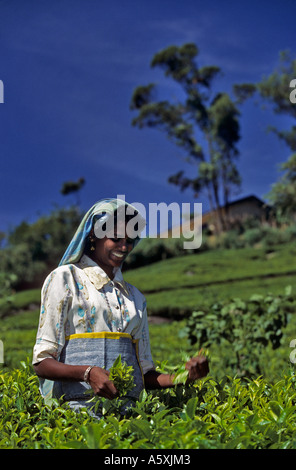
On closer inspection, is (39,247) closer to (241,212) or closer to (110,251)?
(241,212)

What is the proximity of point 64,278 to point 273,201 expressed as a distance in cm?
2132

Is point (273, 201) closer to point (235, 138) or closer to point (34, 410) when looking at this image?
point (235, 138)

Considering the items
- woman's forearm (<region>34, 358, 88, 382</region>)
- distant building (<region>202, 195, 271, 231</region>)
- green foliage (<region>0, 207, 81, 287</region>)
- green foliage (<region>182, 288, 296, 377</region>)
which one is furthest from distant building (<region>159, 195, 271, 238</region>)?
woman's forearm (<region>34, 358, 88, 382</region>)

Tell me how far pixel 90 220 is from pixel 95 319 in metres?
0.41

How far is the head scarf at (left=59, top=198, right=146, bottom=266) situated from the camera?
199 centimetres

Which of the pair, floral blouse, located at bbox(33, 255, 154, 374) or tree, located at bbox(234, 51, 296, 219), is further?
tree, located at bbox(234, 51, 296, 219)

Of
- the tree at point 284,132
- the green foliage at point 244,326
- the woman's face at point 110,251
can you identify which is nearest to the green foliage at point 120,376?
the woman's face at point 110,251

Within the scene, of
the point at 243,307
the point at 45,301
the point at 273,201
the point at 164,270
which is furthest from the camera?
the point at 273,201

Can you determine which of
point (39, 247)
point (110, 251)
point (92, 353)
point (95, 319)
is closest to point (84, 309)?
point (95, 319)

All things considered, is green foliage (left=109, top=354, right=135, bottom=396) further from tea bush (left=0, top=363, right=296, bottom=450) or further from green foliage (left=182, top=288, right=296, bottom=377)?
green foliage (left=182, top=288, right=296, bottom=377)

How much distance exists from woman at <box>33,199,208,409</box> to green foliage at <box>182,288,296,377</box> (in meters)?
2.88

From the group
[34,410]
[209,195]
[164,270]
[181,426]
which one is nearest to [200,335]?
[34,410]

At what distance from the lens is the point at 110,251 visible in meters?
2.02

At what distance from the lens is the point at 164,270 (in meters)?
20.1
